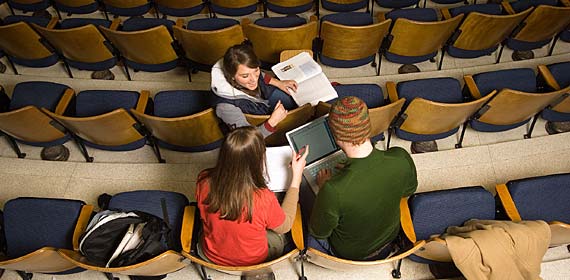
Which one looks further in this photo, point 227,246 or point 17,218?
point 17,218

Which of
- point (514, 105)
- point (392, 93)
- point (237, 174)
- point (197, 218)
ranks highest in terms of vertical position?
point (237, 174)

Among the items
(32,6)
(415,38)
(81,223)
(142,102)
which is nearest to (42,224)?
(81,223)

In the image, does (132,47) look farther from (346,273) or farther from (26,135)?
(346,273)

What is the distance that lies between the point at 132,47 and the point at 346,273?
2.36m

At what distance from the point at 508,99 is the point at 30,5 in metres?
4.67

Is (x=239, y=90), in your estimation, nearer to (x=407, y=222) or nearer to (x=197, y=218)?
(x=197, y=218)

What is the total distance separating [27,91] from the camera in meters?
3.35

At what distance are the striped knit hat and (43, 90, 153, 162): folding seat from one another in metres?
1.53

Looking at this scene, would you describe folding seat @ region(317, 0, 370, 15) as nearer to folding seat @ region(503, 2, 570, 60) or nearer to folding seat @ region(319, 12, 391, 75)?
folding seat @ region(319, 12, 391, 75)

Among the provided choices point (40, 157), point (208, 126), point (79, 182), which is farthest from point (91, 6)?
point (208, 126)

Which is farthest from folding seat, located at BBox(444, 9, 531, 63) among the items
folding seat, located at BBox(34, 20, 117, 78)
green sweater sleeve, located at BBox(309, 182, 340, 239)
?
folding seat, located at BBox(34, 20, 117, 78)

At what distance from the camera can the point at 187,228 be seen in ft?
7.81

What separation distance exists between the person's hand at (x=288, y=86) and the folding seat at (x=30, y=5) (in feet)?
10.4

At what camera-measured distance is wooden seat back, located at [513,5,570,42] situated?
3.31m
